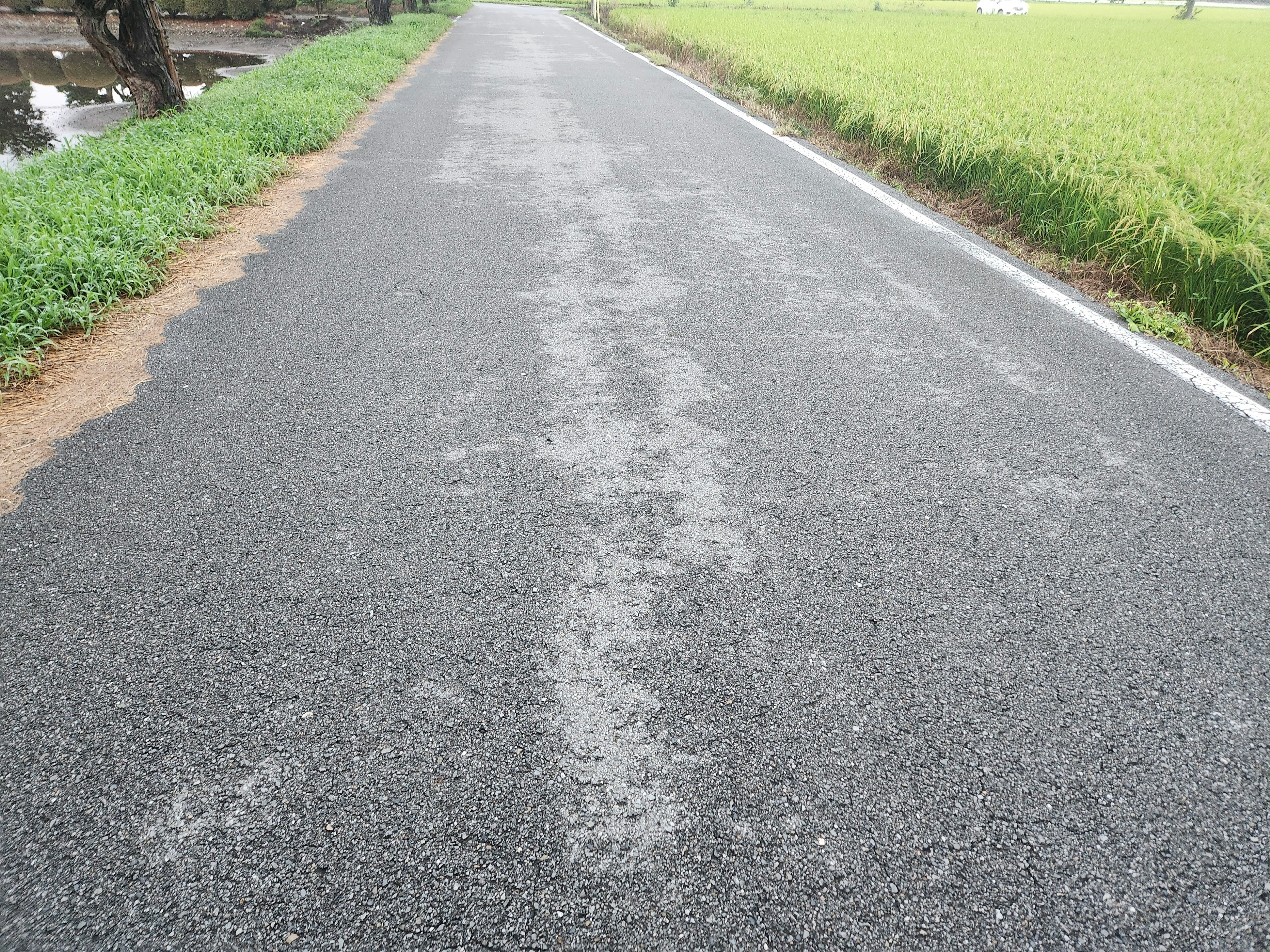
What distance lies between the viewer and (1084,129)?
6.04m

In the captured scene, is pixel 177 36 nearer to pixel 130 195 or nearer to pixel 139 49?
pixel 139 49

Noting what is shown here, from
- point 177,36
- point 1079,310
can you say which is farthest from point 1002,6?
point 1079,310

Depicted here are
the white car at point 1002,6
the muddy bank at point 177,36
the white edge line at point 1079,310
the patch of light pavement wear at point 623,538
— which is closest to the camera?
the patch of light pavement wear at point 623,538

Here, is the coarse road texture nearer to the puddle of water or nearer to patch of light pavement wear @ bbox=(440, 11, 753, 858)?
patch of light pavement wear @ bbox=(440, 11, 753, 858)

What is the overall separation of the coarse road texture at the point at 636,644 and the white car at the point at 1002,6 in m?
50.7

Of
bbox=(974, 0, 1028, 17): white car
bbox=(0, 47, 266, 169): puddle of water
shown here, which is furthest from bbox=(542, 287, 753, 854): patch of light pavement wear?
bbox=(974, 0, 1028, 17): white car

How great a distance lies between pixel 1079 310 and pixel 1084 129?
11.5 feet

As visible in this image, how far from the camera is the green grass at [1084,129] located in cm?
380

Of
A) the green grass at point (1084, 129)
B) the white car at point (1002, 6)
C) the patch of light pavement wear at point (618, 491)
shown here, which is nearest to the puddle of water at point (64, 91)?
the patch of light pavement wear at point (618, 491)

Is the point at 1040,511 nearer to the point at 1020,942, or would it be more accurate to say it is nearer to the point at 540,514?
the point at 1020,942

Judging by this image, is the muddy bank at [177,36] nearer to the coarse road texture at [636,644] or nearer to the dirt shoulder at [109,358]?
the dirt shoulder at [109,358]

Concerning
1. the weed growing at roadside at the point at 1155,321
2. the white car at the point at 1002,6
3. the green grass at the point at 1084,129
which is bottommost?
the weed growing at roadside at the point at 1155,321

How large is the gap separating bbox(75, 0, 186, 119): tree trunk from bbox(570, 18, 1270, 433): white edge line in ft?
22.7

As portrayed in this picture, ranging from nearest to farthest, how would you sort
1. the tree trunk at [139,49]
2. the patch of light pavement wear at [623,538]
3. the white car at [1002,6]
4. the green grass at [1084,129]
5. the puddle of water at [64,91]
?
the patch of light pavement wear at [623,538]
the green grass at [1084,129]
the tree trunk at [139,49]
the puddle of water at [64,91]
the white car at [1002,6]
